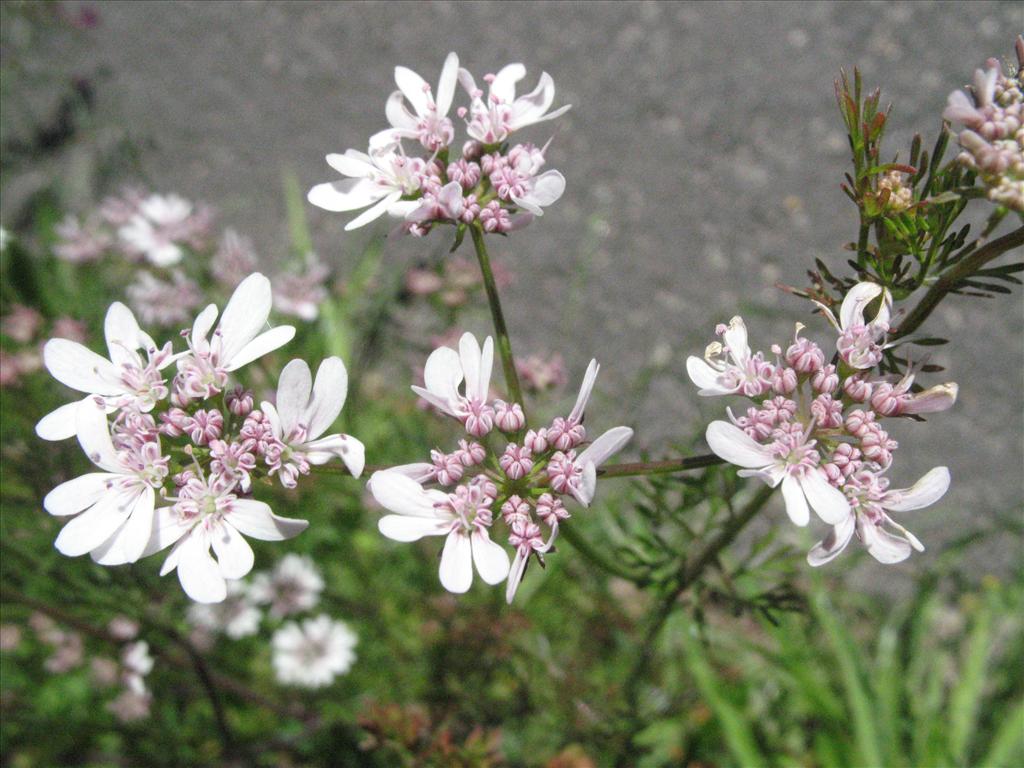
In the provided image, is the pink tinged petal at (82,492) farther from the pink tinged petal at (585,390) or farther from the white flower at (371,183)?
the pink tinged petal at (585,390)

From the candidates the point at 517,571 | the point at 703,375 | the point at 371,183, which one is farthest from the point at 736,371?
the point at 371,183

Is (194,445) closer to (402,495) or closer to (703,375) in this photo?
(402,495)

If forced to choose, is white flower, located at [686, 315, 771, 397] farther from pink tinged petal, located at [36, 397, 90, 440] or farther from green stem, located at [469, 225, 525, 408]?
pink tinged petal, located at [36, 397, 90, 440]

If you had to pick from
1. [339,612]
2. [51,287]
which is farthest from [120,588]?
[51,287]

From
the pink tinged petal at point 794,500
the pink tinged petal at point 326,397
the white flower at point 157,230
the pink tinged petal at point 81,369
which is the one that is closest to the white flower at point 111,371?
the pink tinged petal at point 81,369

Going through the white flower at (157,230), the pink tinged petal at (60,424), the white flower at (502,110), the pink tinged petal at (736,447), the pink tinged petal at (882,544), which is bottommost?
the pink tinged petal at (882,544)

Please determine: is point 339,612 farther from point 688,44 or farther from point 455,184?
point 688,44
